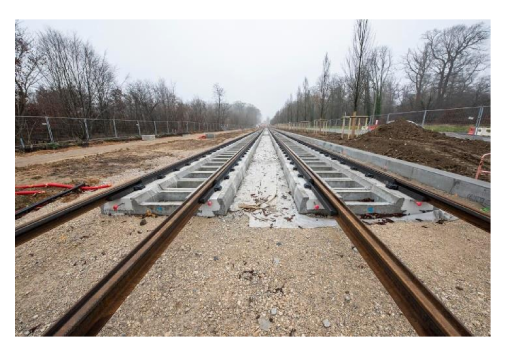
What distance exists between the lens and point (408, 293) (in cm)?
131

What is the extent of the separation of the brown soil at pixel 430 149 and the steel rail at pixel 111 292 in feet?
24.3

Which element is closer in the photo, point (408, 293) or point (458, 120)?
point (408, 293)

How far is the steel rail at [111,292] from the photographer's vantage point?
1.07 m

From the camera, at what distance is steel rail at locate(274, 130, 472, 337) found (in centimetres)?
109

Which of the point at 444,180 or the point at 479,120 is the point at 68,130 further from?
the point at 479,120

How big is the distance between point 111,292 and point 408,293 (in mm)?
2073

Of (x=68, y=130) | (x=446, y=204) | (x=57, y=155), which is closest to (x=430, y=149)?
(x=446, y=204)

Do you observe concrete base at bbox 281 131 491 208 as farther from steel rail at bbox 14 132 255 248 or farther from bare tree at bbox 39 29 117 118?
bare tree at bbox 39 29 117 118

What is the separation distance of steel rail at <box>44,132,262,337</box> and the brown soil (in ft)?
24.3

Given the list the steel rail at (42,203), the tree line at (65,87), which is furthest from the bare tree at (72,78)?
the steel rail at (42,203)

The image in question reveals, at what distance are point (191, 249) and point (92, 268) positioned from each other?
40.7 inches

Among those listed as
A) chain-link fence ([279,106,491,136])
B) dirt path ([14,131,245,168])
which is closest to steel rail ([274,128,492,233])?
chain-link fence ([279,106,491,136])

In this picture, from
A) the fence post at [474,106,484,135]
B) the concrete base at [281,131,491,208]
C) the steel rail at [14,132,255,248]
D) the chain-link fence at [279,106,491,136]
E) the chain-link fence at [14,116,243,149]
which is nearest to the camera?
the steel rail at [14,132,255,248]
